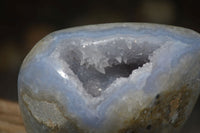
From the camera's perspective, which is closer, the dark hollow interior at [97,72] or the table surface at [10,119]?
the dark hollow interior at [97,72]

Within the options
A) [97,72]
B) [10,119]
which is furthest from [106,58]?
[10,119]

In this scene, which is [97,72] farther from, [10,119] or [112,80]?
[10,119]

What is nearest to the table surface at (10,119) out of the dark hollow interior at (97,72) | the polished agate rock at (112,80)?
the polished agate rock at (112,80)

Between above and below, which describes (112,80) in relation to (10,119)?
above

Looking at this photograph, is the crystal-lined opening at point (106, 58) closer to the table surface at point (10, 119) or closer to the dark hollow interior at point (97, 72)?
the dark hollow interior at point (97, 72)

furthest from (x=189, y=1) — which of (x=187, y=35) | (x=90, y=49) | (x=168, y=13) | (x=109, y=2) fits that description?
(x=90, y=49)

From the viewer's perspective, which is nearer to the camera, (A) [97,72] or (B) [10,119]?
(A) [97,72]
